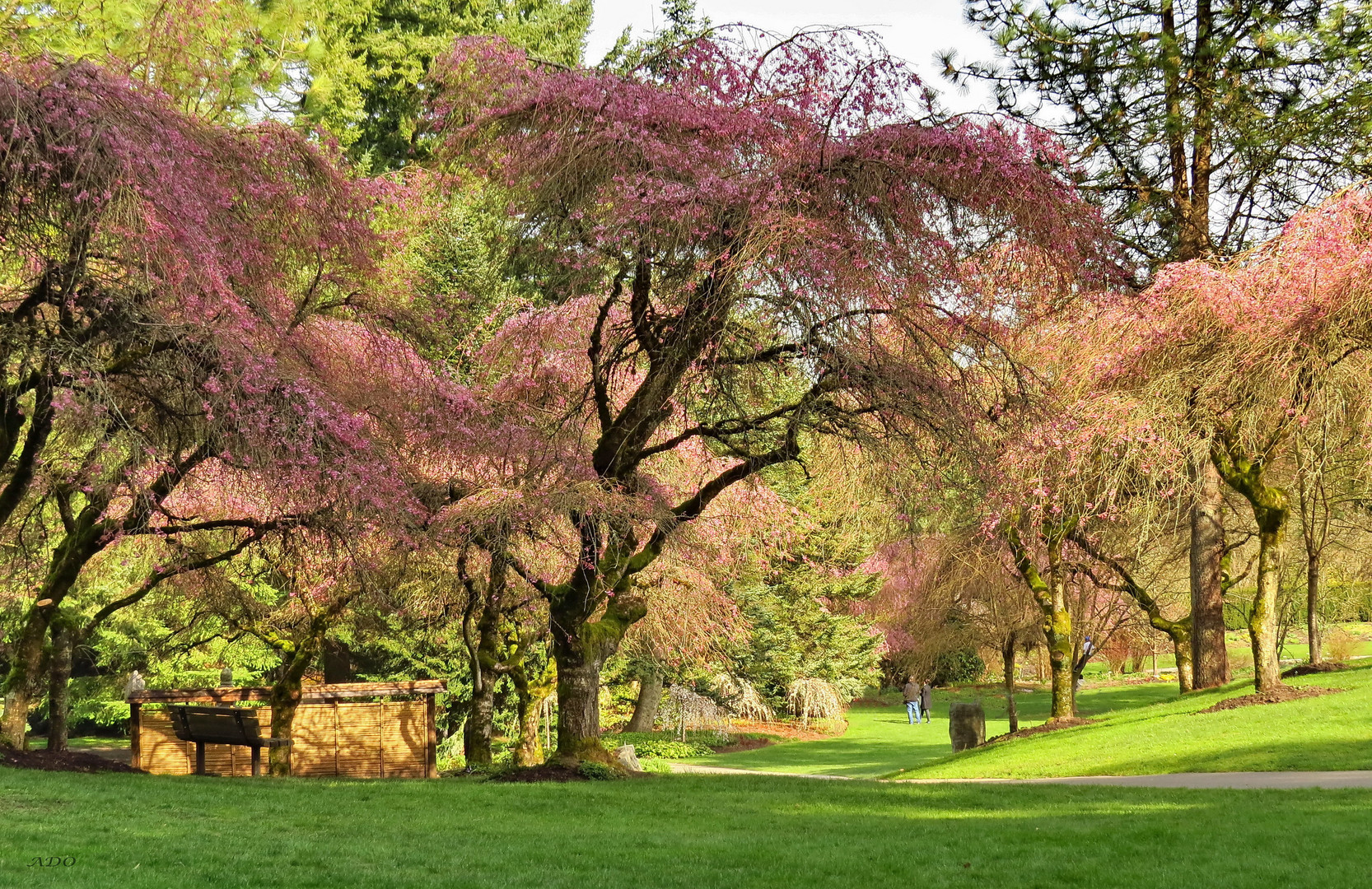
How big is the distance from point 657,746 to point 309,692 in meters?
10.9

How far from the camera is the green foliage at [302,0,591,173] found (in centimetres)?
3119

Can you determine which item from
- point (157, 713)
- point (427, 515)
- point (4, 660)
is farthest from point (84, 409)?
point (4, 660)

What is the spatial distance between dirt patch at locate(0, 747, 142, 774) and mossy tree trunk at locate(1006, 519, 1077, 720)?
12287mm

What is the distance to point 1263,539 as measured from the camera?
55.0ft

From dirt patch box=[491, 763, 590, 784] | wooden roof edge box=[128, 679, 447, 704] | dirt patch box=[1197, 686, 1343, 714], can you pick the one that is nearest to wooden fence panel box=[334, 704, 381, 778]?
wooden roof edge box=[128, 679, 447, 704]

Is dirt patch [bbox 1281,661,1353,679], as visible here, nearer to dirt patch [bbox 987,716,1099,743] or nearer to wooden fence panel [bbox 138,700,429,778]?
dirt patch [bbox 987,716,1099,743]

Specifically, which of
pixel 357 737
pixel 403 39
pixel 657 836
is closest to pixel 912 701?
pixel 357 737

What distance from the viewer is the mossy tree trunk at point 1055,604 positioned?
1889 centimetres

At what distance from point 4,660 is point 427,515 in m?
20.0

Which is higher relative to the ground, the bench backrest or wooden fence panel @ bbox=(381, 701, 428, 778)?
the bench backrest

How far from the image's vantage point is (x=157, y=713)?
16.1 meters

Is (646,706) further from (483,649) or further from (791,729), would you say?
(483,649)

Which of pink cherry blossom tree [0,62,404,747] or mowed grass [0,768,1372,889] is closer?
mowed grass [0,768,1372,889]

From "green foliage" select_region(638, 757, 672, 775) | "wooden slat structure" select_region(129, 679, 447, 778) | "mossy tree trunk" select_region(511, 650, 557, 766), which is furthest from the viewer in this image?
"green foliage" select_region(638, 757, 672, 775)
